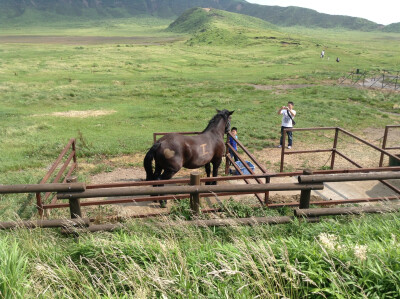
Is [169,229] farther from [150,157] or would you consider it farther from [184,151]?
[184,151]

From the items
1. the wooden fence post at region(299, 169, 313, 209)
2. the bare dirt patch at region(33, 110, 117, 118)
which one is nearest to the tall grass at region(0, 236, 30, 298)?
the wooden fence post at region(299, 169, 313, 209)

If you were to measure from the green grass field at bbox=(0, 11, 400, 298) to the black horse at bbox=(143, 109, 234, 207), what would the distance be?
9.27ft

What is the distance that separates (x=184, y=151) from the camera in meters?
7.79

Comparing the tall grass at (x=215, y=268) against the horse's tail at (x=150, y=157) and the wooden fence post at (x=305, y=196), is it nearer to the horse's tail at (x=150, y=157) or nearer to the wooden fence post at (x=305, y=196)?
the wooden fence post at (x=305, y=196)

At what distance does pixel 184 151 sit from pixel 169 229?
11.5ft

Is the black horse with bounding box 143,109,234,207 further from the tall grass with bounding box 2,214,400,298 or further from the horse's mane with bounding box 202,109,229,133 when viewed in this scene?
the tall grass with bounding box 2,214,400,298

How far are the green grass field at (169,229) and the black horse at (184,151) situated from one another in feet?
9.27

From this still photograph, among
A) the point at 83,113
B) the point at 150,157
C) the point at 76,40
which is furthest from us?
the point at 76,40

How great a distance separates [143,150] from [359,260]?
1017 centimetres

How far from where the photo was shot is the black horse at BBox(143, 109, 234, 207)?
7.52 meters

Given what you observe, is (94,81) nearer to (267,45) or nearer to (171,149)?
(171,149)

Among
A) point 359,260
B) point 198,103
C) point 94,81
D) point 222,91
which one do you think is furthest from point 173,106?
point 359,260

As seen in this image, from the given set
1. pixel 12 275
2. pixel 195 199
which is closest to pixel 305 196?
pixel 195 199

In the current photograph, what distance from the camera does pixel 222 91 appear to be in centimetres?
2755
